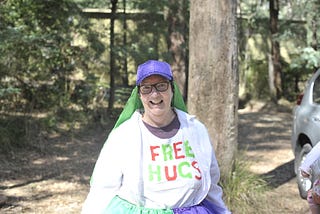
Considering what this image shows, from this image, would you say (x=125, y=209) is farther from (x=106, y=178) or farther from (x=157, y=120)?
(x=157, y=120)

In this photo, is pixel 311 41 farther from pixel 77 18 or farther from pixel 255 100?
pixel 77 18

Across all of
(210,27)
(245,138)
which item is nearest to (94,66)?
(245,138)

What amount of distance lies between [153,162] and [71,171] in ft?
16.3

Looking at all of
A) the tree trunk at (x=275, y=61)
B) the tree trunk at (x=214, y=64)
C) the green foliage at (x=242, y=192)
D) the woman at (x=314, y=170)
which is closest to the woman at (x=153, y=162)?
the woman at (x=314, y=170)

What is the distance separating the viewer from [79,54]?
32.9ft

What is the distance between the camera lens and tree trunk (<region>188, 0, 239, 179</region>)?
191 inches

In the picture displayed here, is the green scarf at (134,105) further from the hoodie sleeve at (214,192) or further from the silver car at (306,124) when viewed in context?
the silver car at (306,124)

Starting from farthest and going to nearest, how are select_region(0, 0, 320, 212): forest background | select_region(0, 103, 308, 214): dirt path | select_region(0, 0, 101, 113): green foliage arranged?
1. select_region(0, 0, 101, 113): green foliage
2. select_region(0, 0, 320, 212): forest background
3. select_region(0, 103, 308, 214): dirt path

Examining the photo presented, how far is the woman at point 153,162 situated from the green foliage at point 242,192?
278 cm

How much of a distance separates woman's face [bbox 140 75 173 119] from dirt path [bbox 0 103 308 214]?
335 centimetres

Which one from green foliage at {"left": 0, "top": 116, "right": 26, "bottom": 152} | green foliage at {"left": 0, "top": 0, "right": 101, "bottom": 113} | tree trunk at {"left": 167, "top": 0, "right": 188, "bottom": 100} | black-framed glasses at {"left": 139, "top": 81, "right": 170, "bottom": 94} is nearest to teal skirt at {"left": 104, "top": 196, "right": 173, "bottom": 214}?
black-framed glasses at {"left": 139, "top": 81, "right": 170, "bottom": 94}

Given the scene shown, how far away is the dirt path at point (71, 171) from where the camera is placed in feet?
18.5

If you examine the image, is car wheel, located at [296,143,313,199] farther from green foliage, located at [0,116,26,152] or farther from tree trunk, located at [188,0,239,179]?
green foliage, located at [0,116,26,152]

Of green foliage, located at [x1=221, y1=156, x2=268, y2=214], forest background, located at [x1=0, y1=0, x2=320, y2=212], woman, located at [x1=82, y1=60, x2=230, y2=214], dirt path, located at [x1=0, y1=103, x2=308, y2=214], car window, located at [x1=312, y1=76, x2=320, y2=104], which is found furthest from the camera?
forest background, located at [x1=0, y1=0, x2=320, y2=212]
